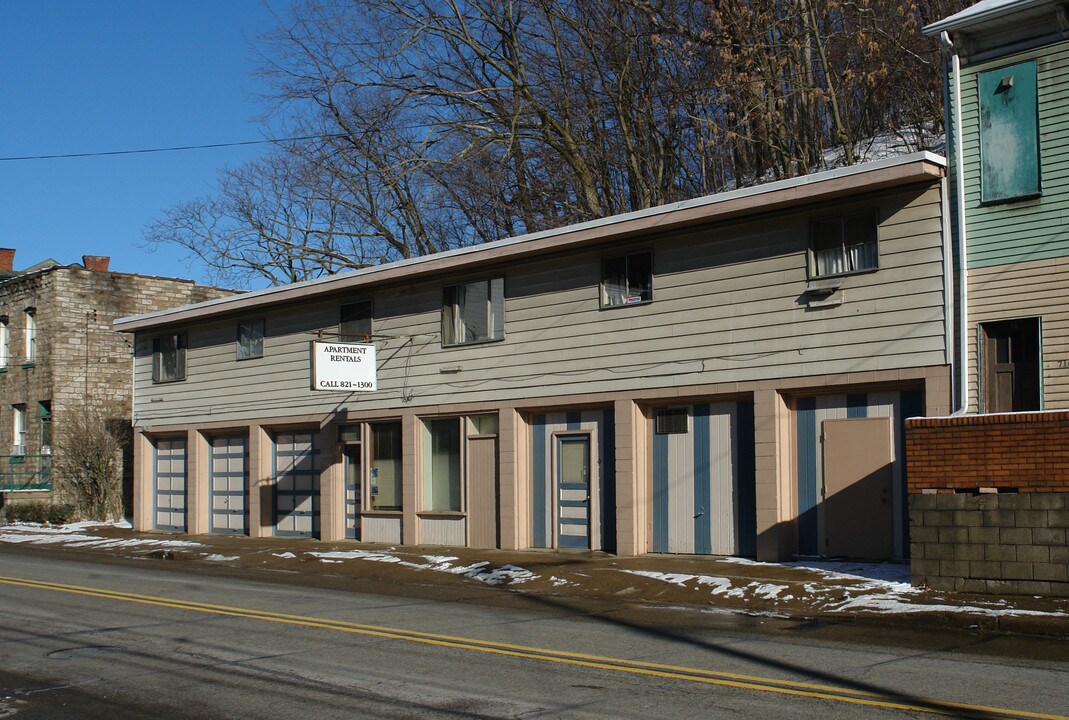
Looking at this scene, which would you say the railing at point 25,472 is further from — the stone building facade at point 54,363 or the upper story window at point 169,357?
the upper story window at point 169,357

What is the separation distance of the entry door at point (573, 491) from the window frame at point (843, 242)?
5.43m

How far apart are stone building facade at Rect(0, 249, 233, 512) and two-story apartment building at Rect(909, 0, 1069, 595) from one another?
96.5 ft

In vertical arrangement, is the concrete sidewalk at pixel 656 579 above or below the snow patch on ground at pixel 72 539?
above

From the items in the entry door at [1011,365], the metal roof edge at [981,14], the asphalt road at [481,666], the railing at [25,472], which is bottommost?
the asphalt road at [481,666]

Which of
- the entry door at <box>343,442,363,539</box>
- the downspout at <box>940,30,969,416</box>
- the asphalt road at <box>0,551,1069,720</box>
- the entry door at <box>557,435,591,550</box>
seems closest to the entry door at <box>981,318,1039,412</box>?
the downspout at <box>940,30,969,416</box>

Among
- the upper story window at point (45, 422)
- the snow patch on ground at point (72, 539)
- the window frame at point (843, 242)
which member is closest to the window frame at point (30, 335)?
the upper story window at point (45, 422)

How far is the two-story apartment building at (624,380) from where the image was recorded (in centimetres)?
1568

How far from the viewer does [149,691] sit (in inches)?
348

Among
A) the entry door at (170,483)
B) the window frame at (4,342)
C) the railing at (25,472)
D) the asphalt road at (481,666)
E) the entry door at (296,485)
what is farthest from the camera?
the window frame at (4,342)

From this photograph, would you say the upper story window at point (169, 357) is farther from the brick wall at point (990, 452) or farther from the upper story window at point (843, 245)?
the brick wall at point (990, 452)

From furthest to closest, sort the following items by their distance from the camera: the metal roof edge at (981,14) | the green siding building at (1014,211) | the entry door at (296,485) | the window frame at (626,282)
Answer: the entry door at (296,485), the window frame at (626,282), the metal roof edge at (981,14), the green siding building at (1014,211)

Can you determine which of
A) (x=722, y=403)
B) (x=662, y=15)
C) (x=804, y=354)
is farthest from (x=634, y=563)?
(x=662, y=15)

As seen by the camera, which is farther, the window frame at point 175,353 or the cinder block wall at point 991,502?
the window frame at point 175,353

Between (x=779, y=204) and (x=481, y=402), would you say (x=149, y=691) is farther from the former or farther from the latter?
A: (x=481, y=402)
